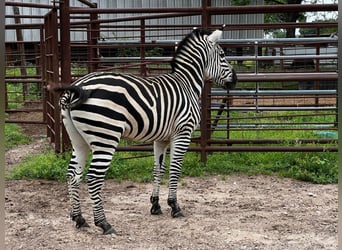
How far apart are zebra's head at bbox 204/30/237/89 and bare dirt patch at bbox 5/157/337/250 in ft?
4.27

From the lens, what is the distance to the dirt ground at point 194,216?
3926 mm

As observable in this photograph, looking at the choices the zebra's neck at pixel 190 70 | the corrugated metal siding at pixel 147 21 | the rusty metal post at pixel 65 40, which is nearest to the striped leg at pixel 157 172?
the zebra's neck at pixel 190 70

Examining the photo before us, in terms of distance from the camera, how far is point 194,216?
464 centimetres

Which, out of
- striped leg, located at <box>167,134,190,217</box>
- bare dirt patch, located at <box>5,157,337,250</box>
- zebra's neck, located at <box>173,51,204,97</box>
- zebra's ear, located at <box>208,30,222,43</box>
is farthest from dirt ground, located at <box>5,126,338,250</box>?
zebra's ear, located at <box>208,30,222,43</box>

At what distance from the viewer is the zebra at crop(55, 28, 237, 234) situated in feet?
12.9

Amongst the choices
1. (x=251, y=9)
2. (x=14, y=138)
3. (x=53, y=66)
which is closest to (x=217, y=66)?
(x=251, y=9)

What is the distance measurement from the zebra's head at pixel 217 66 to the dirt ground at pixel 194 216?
130 cm

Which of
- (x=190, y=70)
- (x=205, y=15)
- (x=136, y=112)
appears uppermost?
(x=205, y=15)

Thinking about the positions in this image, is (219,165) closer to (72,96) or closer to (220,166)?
(220,166)

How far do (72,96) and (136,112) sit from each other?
56 centimetres

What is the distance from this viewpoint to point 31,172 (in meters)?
6.04

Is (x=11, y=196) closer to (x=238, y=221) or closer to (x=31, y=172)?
(x=31, y=172)

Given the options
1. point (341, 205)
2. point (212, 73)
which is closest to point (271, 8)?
point (212, 73)

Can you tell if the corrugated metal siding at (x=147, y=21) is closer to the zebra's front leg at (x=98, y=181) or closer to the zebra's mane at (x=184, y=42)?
the zebra's mane at (x=184, y=42)
